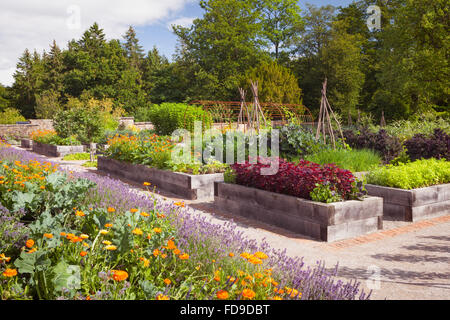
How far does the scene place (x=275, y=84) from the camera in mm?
27047

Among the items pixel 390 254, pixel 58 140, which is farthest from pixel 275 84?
pixel 390 254

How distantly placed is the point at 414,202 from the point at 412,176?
0.53 m

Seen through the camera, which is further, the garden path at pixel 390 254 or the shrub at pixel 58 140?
the shrub at pixel 58 140

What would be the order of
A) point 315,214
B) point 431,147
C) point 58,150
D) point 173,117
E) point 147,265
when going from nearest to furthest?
point 147,265 → point 315,214 → point 431,147 → point 58,150 → point 173,117

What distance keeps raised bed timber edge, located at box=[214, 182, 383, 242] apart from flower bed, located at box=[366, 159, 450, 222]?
0.76 meters

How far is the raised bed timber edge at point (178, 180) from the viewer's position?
698 cm

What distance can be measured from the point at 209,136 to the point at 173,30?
28882mm

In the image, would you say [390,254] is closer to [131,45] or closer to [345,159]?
[345,159]

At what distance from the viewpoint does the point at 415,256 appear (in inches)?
159

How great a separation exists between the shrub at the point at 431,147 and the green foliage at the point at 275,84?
17.2 meters

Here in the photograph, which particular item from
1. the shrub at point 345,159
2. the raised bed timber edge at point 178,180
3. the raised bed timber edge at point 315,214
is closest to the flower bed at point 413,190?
the raised bed timber edge at point 315,214

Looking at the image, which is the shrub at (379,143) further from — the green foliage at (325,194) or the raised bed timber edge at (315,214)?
the green foliage at (325,194)

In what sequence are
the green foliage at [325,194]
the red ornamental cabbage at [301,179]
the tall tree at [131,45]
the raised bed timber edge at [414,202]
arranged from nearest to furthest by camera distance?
the green foliage at [325,194] < the red ornamental cabbage at [301,179] < the raised bed timber edge at [414,202] < the tall tree at [131,45]

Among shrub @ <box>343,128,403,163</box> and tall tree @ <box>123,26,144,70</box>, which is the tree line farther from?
shrub @ <box>343,128,403,163</box>
